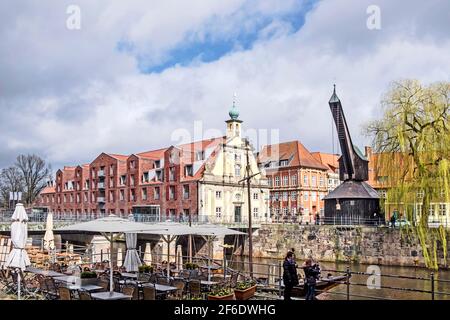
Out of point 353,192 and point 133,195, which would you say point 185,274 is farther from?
point 133,195

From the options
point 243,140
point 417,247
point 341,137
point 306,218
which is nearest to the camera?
point 417,247

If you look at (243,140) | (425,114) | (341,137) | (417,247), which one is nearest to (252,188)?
(243,140)

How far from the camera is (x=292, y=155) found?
2746 inches

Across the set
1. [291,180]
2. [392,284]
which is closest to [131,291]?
[392,284]

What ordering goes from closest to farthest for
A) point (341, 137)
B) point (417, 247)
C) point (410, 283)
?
point (410, 283), point (417, 247), point (341, 137)

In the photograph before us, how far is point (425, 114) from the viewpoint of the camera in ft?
98.9

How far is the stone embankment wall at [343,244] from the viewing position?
37500 mm

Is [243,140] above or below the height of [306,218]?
above

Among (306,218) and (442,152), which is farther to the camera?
(306,218)

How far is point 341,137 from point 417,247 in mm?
13145

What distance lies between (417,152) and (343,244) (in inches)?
536

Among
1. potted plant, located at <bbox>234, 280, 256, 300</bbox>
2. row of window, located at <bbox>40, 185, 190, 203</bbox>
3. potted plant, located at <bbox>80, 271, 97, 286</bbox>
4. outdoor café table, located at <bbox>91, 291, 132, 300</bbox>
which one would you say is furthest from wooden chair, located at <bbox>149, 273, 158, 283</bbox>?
row of window, located at <bbox>40, 185, 190, 203</bbox>

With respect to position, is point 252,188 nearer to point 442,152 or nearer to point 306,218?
point 306,218
